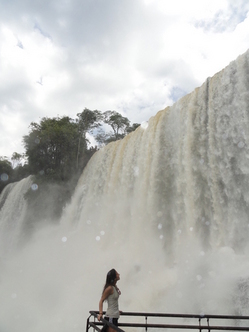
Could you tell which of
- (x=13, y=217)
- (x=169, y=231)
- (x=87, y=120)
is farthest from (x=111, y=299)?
(x=87, y=120)

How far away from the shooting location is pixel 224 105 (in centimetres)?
848

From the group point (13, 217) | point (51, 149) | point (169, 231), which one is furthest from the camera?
point (51, 149)

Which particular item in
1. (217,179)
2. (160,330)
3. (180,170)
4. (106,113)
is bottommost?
(160,330)

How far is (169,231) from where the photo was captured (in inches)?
396

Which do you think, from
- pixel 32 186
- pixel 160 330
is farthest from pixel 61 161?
pixel 160 330

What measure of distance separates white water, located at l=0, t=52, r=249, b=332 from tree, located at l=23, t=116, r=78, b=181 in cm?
863

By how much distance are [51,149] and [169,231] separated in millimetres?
14680

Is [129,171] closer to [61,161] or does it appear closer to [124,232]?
[124,232]

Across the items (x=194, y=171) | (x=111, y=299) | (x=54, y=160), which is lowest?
(x=111, y=299)

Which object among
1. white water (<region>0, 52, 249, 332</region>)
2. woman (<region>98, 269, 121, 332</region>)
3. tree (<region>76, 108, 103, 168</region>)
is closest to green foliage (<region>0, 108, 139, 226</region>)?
tree (<region>76, 108, 103, 168</region>)

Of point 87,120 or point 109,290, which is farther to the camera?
point 87,120

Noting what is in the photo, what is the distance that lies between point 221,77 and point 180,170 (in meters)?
3.41

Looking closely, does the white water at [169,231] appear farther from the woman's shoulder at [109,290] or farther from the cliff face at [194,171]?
the woman's shoulder at [109,290]

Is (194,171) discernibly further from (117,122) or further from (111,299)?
(117,122)
